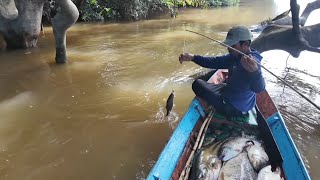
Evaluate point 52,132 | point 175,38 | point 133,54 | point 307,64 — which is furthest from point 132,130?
point 175,38

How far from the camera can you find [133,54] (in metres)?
11.2

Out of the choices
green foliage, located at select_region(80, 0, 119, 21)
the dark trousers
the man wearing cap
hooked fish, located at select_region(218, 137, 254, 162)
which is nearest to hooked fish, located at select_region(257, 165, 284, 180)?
hooked fish, located at select_region(218, 137, 254, 162)

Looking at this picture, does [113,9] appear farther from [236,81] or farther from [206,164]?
[206,164]

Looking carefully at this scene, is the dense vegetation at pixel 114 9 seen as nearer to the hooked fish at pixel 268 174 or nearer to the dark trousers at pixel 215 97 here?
the dark trousers at pixel 215 97

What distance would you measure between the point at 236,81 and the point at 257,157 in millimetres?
1031

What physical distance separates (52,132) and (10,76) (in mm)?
3678

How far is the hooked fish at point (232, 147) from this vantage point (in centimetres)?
380

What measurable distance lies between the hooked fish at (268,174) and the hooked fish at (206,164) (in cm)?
43

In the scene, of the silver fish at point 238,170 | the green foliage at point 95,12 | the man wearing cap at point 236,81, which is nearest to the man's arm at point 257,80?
the man wearing cap at point 236,81

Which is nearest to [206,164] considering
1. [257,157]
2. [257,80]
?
[257,157]

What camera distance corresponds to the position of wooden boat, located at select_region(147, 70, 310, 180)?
3.59m

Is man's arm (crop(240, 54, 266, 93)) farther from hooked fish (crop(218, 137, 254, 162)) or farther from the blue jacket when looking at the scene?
hooked fish (crop(218, 137, 254, 162))

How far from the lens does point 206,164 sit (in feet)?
12.2

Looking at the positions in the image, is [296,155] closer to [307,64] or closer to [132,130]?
[132,130]
